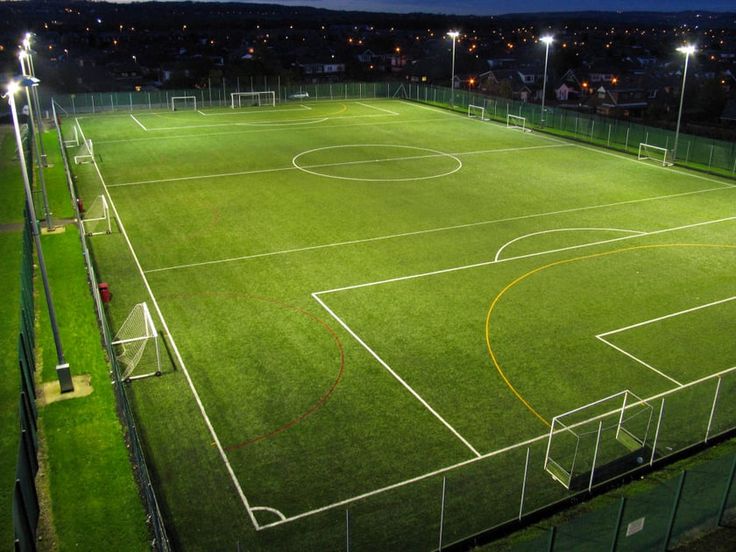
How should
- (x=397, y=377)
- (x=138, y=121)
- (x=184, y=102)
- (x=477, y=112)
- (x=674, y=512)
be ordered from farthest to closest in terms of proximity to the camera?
(x=184, y=102) → (x=477, y=112) → (x=138, y=121) → (x=397, y=377) → (x=674, y=512)

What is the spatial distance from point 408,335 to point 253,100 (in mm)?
56835

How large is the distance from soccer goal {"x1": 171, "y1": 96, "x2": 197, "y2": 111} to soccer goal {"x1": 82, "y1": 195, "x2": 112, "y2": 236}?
38016 mm

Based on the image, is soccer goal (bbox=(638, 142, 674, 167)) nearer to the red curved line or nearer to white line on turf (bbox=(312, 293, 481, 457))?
white line on turf (bbox=(312, 293, 481, 457))

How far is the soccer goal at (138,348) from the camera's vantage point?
17.4 metres

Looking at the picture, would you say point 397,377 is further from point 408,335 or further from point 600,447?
point 600,447


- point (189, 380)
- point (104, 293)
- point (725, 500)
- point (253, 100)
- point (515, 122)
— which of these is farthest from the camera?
point (253, 100)

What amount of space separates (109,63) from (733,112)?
11918 cm

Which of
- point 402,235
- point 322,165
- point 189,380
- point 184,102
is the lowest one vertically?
point 189,380

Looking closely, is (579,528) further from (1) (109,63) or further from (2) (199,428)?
(1) (109,63)

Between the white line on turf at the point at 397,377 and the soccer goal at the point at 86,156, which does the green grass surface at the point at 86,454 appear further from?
the soccer goal at the point at 86,156

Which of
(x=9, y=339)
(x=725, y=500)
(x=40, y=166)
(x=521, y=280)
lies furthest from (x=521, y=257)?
(x=40, y=166)

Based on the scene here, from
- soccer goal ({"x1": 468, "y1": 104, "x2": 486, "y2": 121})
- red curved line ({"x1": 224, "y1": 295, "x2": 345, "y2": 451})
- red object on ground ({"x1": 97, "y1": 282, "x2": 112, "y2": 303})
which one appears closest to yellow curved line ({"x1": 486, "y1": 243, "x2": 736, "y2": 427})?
Answer: red curved line ({"x1": 224, "y1": 295, "x2": 345, "y2": 451})

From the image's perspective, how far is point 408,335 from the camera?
63.8 feet

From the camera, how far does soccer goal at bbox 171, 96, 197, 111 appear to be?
65.7 metres
